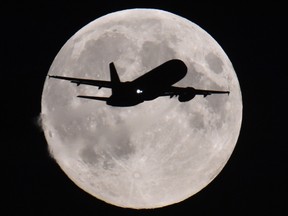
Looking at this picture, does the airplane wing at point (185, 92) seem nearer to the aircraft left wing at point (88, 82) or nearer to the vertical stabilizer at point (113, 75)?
the vertical stabilizer at point (113, 75)

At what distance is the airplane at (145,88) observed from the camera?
3969cm

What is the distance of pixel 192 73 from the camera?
41156mm

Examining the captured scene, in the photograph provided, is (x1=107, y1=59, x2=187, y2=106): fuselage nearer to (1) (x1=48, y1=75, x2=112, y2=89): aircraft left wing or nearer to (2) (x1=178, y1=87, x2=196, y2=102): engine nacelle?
(1) (x1=48, y1=75, x2=112, y2=89): aircraft left wing

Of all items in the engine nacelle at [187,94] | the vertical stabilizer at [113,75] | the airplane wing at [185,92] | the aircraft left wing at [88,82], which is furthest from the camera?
the airplane wing at [185,92]

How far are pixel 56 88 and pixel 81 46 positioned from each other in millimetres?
4087

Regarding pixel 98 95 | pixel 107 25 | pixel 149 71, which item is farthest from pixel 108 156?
pixel 107 25

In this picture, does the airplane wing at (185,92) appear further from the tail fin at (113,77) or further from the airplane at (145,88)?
the tail fin at (113,77)

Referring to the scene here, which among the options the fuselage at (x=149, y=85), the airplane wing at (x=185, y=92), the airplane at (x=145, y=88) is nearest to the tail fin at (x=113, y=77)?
the airplane at (x=145, y=88)

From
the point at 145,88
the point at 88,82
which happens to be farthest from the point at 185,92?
the point at 88,82

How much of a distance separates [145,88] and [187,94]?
3550 mm

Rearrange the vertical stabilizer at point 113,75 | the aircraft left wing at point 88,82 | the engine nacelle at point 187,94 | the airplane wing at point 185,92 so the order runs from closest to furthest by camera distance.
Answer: the vertical stabilizer at point 113,75
the aircraft left wing at point 88,82
the engine nacelle at point 187,94
the airplane wing at point 185,92

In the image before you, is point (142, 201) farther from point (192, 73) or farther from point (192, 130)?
point (192, 73)

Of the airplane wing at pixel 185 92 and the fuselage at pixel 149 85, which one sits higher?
the fuselage at pixel 149 85

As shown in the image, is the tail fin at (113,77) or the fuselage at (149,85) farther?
the fuselage at (149,85)
